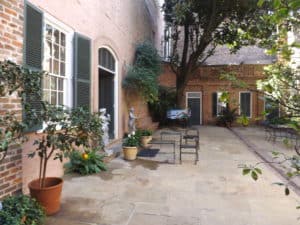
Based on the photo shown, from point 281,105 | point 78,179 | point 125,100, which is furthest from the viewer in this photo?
point 125,100

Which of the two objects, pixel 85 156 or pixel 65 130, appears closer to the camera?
pixel 65 130

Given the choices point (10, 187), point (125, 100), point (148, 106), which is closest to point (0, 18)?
point (10, 187)

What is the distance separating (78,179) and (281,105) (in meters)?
4.00

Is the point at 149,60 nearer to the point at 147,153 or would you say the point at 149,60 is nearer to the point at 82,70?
the point at 147,153

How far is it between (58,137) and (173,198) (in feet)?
6.53

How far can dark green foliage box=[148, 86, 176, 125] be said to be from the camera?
561 inches

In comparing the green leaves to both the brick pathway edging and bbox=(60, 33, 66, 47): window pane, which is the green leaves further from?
bbox=(60, 33, 66, 47): window pane

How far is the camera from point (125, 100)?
9102 mm

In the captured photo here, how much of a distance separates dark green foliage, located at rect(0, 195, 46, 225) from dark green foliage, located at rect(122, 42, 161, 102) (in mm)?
5822

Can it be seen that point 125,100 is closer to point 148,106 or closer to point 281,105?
point 148,106

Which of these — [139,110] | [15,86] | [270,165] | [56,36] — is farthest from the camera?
[139,110]

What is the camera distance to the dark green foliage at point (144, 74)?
859 cm

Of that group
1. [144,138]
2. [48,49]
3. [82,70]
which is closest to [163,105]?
[144,138]

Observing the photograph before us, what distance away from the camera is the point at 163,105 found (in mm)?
14430
